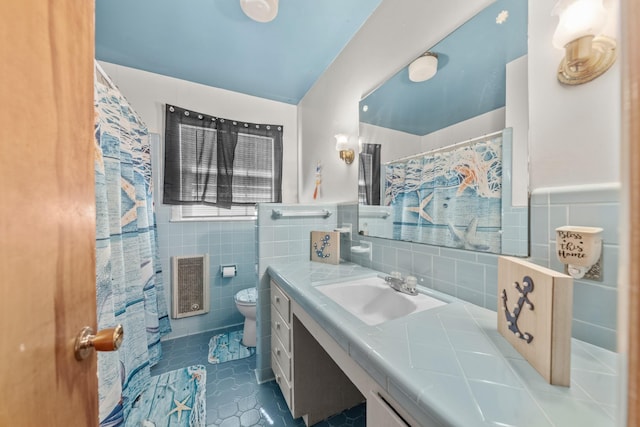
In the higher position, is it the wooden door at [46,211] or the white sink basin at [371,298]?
the wooden door at [46,211]

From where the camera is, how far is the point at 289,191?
2.60 m

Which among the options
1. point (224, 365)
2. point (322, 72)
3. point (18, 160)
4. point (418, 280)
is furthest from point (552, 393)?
point (322, 72)

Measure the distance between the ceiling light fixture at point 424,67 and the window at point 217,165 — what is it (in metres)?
1.59

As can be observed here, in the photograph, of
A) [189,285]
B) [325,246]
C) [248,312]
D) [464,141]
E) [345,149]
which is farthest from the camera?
[189,285]

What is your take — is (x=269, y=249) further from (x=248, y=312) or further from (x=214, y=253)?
(x=214, y=253)

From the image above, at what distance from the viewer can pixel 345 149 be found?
1726 millimetres

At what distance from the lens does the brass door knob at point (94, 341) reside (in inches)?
17.8

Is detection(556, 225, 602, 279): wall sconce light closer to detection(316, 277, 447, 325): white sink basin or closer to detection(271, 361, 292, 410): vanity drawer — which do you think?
detection(316, 277, 447, 325): white sink basin

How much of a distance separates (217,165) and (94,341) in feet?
6.53

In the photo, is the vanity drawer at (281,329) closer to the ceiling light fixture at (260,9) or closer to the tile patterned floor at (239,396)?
the tile patterned floor at (239,396)

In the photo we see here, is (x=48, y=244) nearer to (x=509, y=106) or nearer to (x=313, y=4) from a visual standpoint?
(x=509, y=106)

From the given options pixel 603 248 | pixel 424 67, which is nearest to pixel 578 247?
pixel 603 248

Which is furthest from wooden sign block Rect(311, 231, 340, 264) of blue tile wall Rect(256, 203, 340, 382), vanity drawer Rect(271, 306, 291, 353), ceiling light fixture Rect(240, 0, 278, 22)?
ceiling light fixture Rect(240, 0, 278, 22)

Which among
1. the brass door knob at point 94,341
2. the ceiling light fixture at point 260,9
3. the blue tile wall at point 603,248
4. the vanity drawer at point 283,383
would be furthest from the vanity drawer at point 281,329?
the ceiling light fixture at point 260,9
